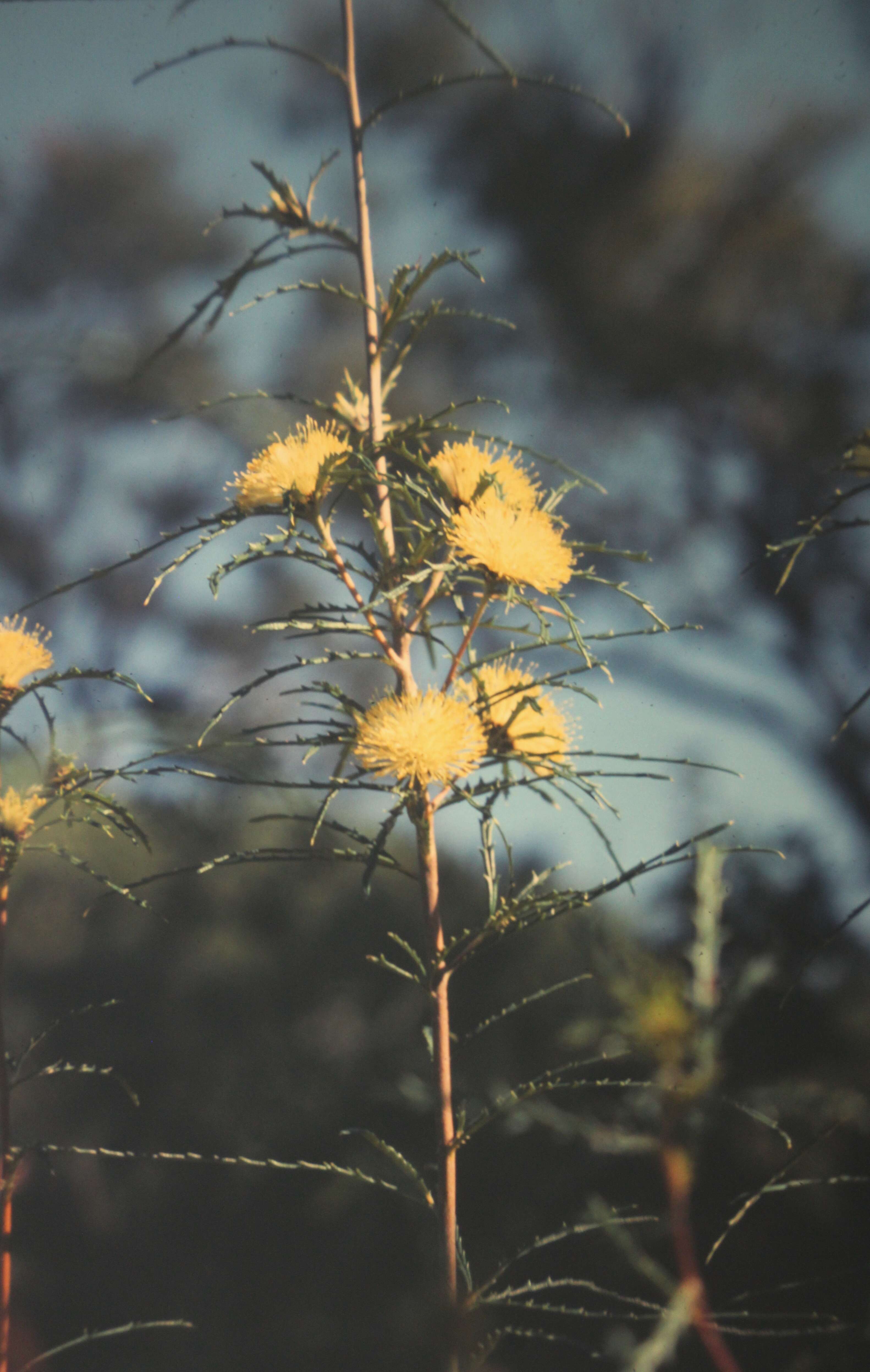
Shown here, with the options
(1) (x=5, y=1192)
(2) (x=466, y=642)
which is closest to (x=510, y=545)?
(2) (x=466, y=642)

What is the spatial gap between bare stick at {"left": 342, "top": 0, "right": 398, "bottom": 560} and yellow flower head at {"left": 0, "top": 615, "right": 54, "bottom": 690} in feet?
0.77

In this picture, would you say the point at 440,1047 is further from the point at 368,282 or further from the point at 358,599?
the point at 368,282

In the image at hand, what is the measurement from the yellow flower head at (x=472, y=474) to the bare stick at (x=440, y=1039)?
164 millimetres

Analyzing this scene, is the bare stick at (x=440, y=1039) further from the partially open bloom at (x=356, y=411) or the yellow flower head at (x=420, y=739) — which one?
the partially open bloom at (x=356, y=411)

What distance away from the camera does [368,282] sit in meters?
0.52

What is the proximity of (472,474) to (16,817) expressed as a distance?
359mm

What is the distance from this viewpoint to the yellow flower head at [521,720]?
1.56 feet

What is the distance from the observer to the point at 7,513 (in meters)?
1.10

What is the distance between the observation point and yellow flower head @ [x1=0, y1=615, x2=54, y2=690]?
563mm

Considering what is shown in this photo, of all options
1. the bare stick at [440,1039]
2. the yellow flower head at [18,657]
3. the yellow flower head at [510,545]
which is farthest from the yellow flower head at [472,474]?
the yellow flower head at [18,657]

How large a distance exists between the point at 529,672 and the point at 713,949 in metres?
0.30

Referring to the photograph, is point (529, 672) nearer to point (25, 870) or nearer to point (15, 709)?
point (15, 709)

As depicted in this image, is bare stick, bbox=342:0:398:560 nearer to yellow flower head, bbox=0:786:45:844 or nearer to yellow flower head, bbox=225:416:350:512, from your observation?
yellow flower head, bbox=225:416:350:512

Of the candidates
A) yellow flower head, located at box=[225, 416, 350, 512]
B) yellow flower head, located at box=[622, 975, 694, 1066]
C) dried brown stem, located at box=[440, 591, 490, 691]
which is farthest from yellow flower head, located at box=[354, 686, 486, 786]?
yellow flower head, located at box=[622, 975, 694, 1066]
